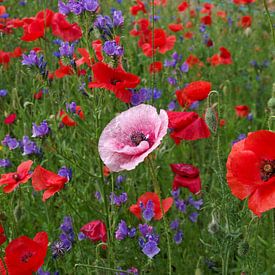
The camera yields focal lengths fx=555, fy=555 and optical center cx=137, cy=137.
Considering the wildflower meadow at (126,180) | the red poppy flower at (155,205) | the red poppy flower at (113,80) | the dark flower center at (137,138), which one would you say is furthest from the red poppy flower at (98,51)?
the dark flower center at (137,138)

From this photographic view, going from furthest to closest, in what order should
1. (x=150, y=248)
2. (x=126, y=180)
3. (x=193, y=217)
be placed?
(x=126, y=180), (x=193, y=217), (x=150, y=248)

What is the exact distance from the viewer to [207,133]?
1591mm

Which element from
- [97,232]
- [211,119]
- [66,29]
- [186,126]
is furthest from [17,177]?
[66,29]

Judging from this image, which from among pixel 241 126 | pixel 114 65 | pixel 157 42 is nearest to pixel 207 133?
pixel 114 65

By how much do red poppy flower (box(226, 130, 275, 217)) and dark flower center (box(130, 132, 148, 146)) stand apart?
20 centimetres

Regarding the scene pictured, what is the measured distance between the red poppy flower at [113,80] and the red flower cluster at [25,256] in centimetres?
44

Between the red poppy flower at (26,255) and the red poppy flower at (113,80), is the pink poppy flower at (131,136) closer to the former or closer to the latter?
the red poppy flower at (113,80)

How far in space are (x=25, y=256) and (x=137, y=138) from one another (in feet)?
1.58

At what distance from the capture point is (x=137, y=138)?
4.07 feet

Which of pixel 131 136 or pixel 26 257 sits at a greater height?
pixel 131 136

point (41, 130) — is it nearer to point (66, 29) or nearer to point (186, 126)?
point (186, 126)

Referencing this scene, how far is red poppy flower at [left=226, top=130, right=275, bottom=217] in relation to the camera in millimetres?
1106

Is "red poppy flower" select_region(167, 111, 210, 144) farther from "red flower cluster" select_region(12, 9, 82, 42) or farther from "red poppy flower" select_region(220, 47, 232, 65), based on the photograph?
"red poppy flower" select_region(220, 47, 232, 65)

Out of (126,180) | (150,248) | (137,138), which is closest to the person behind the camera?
(137,138)
